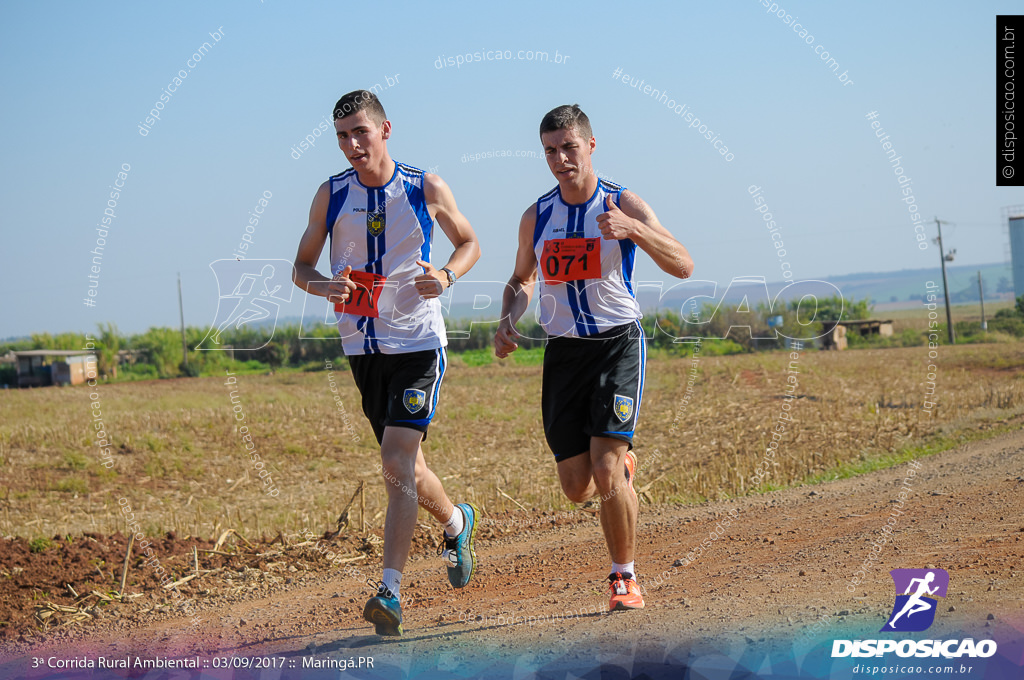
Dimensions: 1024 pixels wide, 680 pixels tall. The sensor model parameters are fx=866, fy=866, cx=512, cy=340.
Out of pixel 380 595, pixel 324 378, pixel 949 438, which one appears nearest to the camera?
pixel 380 595

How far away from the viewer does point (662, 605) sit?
484 cm

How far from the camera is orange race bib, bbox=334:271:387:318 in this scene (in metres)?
5.10

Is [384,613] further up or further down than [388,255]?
further down

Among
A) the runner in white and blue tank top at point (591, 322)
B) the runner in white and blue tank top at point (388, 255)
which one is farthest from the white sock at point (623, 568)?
the runner in white and blue tank top at point (388, 255)

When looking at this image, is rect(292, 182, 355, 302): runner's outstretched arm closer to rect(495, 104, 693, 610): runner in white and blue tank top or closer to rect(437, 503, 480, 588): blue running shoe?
rect(495, 104, 693, 610): runner in white and blue tank top

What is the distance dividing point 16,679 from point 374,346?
8.61 ft

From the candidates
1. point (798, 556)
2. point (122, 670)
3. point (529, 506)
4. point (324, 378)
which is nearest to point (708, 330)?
point (324, 378)

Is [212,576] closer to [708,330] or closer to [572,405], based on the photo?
[572,405]

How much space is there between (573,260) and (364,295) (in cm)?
125

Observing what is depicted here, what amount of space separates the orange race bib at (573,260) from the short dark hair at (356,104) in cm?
133

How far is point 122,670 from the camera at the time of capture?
4652 mm

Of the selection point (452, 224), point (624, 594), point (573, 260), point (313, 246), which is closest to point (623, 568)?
point (624, 594)

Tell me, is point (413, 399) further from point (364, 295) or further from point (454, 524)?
point (454, 524)

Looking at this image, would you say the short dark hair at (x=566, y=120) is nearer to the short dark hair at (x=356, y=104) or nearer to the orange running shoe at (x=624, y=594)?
the short dark hair at (x=356, y=104)
